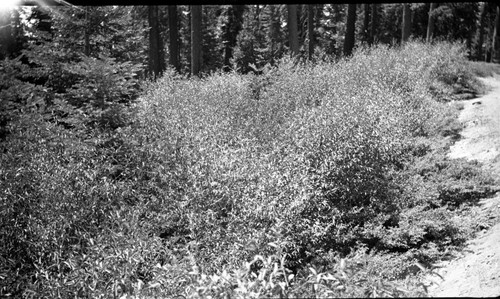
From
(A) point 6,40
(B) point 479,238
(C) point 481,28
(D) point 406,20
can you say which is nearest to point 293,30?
(D) point 406,20

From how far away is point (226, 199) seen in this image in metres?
5.11

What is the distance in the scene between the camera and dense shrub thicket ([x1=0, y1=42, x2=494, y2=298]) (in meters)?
3.97

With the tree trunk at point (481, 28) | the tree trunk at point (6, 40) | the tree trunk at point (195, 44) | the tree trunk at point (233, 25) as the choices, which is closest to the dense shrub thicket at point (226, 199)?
the tree trunk at point (6, 40)

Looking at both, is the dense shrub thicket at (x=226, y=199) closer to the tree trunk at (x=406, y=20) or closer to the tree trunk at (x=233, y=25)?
the tree trunk at (x=406, y=20)

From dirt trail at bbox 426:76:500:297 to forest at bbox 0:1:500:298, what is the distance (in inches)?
7.6

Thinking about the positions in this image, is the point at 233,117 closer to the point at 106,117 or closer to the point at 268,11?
the point at 106,117

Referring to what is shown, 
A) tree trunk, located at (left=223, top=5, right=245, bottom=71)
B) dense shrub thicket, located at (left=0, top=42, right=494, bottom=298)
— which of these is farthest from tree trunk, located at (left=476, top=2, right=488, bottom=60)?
dense shrub thicket, located at (left=0, top=42, right=494, bottom=298)

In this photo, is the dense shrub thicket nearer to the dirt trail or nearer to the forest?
the forest

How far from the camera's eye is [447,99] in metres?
11.1

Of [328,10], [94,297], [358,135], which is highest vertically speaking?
[328,10]

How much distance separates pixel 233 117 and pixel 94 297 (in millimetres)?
4897

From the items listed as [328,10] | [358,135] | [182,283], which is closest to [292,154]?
[358,135]

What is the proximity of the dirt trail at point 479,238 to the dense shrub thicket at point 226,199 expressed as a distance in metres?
0.27

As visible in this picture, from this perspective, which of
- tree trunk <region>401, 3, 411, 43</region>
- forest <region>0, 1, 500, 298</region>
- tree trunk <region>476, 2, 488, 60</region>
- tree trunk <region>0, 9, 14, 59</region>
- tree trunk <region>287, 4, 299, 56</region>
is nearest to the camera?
forest <region>0, 1, 500, 298</region>
